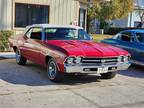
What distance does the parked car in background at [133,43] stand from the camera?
1166cm

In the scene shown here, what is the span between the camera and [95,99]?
290 inches

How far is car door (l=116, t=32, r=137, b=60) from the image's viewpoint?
12.0m

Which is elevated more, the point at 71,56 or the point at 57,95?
the point at 71,56

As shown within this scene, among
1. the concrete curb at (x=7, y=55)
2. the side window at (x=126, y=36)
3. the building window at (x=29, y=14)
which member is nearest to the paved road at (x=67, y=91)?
the side window at (x=126, y=36)

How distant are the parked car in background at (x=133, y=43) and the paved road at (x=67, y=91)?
Answer: 1.10m

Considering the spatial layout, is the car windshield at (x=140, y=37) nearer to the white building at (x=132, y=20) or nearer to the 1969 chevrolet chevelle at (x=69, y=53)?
the 1969 chevrolet chevelle at (x=69, y=53)

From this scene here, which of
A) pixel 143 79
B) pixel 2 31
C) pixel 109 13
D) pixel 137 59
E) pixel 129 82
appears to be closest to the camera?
pixel 129 82

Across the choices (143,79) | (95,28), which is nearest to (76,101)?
(143,79)

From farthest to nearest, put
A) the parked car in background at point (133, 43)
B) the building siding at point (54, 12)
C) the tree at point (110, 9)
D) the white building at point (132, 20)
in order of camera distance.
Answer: the white building at point (132, 20), the tree at point (110, 9), the building siding at point (54, 12), the parked car in background at point (133, 43)

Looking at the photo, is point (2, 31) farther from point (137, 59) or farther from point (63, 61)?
point (63, 61)

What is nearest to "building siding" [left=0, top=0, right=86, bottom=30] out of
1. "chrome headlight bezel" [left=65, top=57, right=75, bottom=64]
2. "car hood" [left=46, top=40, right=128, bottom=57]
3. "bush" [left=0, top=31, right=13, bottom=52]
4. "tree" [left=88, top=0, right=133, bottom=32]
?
"bush" [left=0, top=31, right=13, bottom=52]

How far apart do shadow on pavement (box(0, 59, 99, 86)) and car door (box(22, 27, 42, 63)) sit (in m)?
0.45

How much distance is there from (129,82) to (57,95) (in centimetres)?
274

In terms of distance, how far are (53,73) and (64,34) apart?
1554 mm
